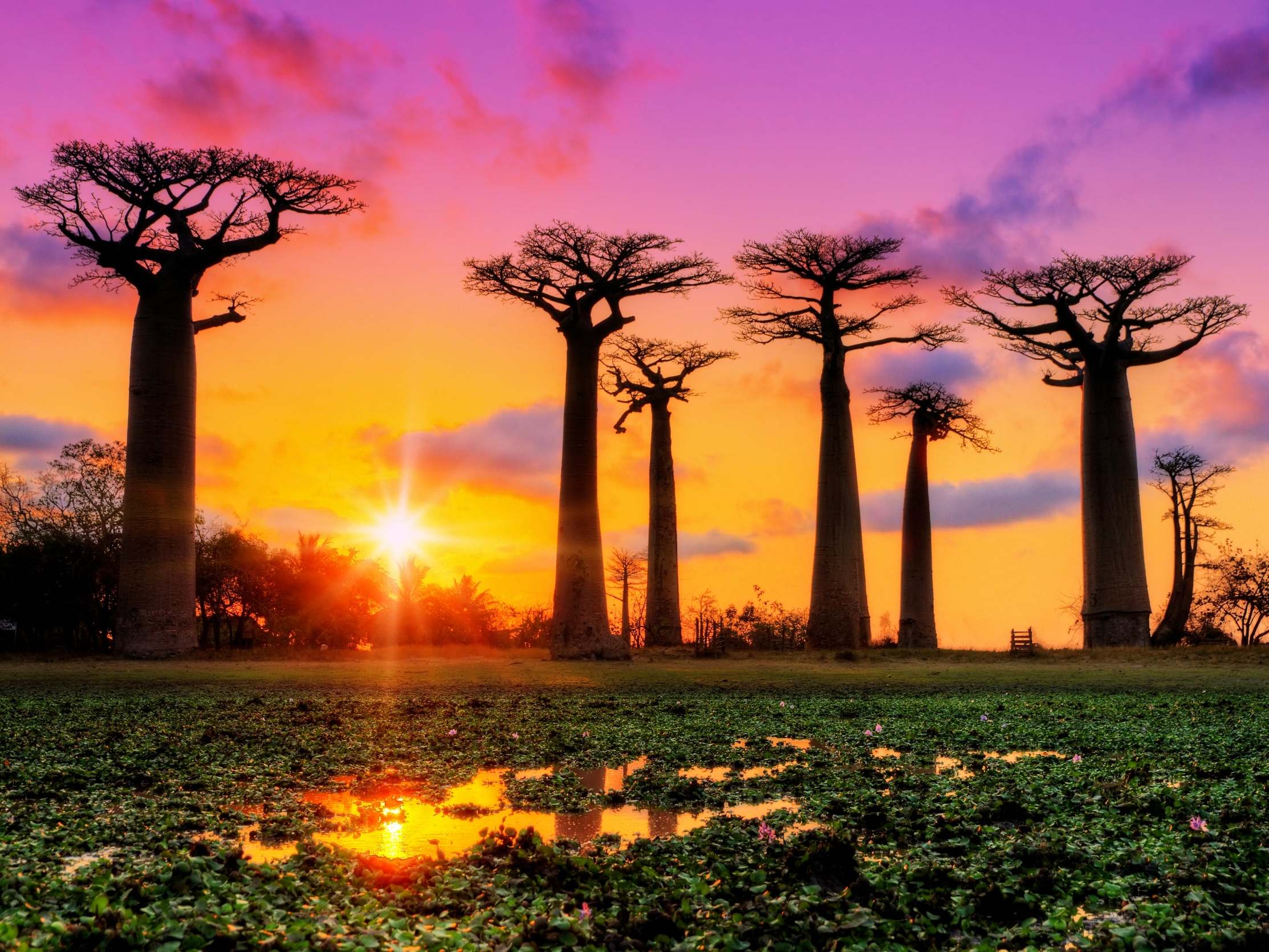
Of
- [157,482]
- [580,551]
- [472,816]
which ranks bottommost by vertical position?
[472,816]

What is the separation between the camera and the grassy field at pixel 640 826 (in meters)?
3.60

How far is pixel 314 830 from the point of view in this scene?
5.23m

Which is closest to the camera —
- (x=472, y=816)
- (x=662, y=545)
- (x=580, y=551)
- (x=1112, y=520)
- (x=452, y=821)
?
(x=452, y=821)

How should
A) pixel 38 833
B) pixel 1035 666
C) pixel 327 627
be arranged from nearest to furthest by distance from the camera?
pixel 38 833, pixel 1035 666, pixel 327 627

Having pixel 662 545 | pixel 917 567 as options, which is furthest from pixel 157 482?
pixel 917 567

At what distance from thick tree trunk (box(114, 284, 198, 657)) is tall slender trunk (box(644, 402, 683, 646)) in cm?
1559

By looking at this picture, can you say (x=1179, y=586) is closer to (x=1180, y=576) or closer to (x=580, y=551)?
(x=1180, y=576)

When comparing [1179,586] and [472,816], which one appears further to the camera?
[1179,586]

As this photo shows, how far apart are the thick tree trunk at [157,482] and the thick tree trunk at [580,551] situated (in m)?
8.82

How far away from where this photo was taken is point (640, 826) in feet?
17.6

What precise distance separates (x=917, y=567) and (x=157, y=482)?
80.3 feet

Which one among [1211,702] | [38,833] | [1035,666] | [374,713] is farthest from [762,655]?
[38,833]

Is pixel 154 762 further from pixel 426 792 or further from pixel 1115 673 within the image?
pixel 1115 673

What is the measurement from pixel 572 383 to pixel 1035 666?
12.7 metres
